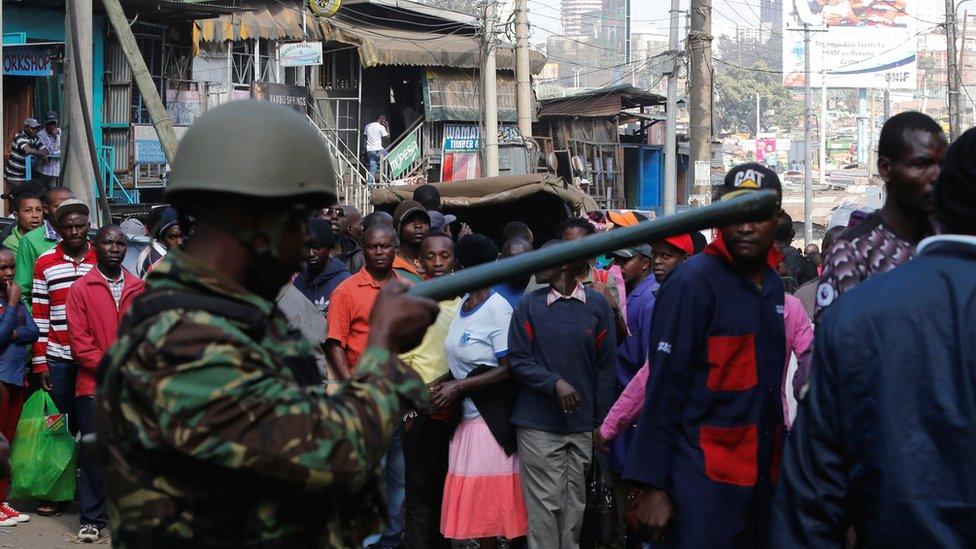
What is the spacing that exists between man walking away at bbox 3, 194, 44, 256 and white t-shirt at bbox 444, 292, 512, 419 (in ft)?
13.5

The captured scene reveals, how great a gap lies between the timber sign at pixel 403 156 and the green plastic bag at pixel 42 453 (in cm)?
2102

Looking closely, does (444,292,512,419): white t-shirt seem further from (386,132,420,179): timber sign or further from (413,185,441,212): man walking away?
(386,132,420,179): timber sign

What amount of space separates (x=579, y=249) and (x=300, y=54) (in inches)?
910

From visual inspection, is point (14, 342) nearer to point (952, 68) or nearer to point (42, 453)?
point (42, 453)

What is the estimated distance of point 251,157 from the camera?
7.79ft

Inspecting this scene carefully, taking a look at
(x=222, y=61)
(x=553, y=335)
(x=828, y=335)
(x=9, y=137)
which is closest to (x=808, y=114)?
(x=222, y=61)

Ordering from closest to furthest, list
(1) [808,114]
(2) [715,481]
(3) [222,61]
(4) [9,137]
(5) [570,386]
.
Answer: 1. (2) [715,481]
2. (5) [570,386]
3. (4) [9,137]
4. (3) [222,61]
5. (1) [808,114]

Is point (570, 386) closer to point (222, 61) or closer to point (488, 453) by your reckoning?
point (488, 453)

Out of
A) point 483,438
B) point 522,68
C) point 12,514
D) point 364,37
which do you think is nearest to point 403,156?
point 364,37

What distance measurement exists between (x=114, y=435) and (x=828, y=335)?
5.13ft

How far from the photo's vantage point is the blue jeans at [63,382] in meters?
8.34

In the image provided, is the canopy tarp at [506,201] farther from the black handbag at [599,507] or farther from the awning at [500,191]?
the black handbag at [599,507]

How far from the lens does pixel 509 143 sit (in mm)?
26656

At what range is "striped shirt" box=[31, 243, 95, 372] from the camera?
27.3ft
